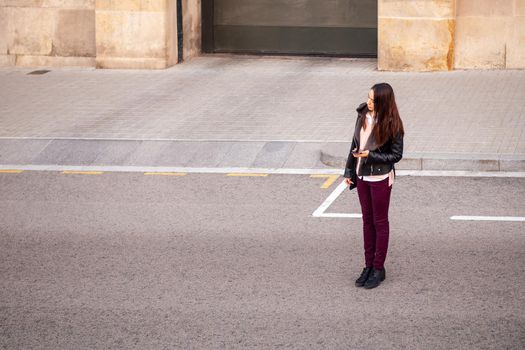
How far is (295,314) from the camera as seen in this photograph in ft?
26.6

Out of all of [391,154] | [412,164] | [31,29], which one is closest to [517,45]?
[412,164]

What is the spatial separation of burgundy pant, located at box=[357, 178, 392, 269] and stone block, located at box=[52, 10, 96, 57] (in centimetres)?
1333

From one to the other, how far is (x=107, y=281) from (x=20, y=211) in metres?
2.80

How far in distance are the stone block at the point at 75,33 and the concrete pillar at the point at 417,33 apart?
18.5ft

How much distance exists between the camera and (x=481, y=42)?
65.0ft

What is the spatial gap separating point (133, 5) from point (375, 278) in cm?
1265

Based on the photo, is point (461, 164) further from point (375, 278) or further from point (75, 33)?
point (75, 33)

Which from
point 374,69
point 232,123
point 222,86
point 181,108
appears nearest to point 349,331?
point 232,123

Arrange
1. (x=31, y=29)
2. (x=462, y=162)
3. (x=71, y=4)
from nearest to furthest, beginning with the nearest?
(x=462, y=162)
(x=71, y=4)
(x=31, y=29)

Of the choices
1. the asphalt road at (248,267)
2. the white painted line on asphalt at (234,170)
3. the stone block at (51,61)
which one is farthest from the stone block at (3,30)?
the asphalt road at (248,267)

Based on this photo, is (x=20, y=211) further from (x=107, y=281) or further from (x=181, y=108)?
(x=181, y=108)

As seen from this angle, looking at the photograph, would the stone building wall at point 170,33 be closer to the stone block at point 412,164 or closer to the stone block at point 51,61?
the stone block at point 51,61

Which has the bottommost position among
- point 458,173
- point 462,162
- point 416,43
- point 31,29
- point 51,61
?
point 458,173

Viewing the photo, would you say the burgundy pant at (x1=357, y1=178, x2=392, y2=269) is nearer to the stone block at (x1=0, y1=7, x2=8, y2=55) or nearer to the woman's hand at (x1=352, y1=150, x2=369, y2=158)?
the woman's hand at (x1=352, y1=150, x2=369, y2=158)
